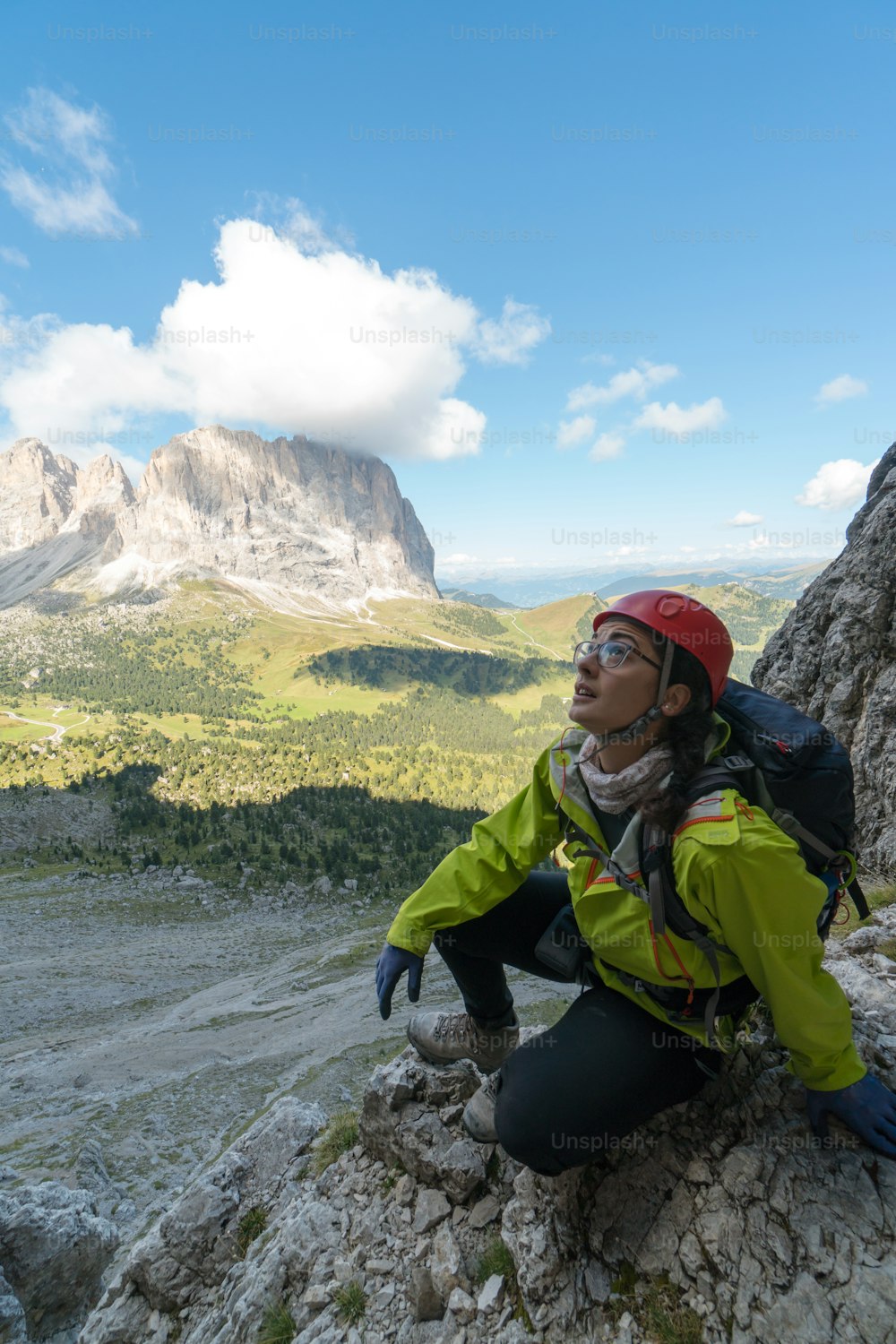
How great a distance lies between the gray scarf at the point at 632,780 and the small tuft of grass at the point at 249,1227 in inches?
201

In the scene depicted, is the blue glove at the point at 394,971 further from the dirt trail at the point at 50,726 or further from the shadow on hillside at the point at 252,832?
the dirt trail at the point at 50,726

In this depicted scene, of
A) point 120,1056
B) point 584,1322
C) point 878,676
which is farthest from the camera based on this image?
point 120,1056

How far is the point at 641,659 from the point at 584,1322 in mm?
3619

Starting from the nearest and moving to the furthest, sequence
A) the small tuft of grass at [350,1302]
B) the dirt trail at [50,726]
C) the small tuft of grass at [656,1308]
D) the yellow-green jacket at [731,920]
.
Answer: the yellow-green jacket at [731,920] < the small tuft of grass at [656,1308] < the small tuft of grass at [350,1302] < the dirt trail at [50,726]

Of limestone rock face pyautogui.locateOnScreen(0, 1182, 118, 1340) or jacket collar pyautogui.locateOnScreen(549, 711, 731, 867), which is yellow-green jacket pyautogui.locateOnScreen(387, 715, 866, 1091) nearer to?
jacket collar pyautogui.locateOnScreen(549, 711, 731, 867)

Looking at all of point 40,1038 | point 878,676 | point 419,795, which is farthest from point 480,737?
point 878,676

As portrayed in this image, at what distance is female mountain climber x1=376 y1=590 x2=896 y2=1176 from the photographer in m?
2.82

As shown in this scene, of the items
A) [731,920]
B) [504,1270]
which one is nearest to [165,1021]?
[504,1270]

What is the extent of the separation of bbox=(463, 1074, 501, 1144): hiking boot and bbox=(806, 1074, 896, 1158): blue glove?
7.29 feet

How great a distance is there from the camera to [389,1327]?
3773mm

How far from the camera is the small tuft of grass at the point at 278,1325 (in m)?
3.99

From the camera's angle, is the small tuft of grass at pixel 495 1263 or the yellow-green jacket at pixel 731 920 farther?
the small tuft of grass at pixel 495 1263

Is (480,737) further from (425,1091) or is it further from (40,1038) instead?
(425,1091)

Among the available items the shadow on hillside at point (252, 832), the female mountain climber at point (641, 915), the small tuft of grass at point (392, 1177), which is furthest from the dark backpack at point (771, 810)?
the shadow on hillside at point (252, 832)
